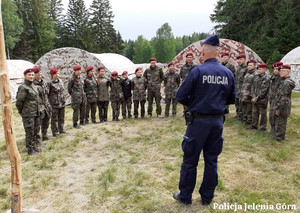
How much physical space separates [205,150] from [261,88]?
4177mm

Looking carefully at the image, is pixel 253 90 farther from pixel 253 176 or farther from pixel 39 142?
pixel 39 142

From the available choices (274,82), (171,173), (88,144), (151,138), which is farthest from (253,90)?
(88,144)

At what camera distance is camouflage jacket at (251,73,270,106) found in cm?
647

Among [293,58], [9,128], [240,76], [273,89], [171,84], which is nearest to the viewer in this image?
[9,128]

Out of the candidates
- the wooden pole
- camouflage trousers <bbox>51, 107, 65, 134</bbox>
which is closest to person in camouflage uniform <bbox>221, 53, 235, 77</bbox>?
camouflage trousers <bbox>51, 107, 65, 134</bbox>

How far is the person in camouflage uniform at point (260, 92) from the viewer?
6.49m

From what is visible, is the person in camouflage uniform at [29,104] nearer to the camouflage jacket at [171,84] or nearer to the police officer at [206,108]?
the police officer at [206,108]

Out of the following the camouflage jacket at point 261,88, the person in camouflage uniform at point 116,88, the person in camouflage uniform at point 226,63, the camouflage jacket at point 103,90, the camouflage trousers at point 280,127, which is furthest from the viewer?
the person in camouflage uniform at point 116,88

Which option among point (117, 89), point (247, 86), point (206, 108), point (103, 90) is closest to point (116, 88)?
point (117, 89)

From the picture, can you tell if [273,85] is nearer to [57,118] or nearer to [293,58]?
[57,118]

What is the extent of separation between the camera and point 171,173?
446 centimetres

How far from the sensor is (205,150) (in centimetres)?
323

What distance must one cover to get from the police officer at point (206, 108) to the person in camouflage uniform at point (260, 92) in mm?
3819

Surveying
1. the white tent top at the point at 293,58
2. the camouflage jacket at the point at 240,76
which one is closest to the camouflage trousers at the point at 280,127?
the camouflage jacket at the point at 240,76
